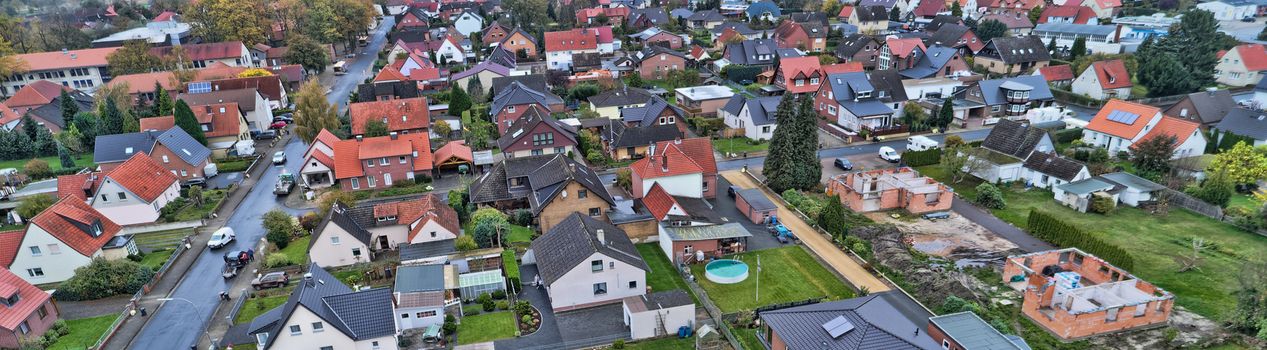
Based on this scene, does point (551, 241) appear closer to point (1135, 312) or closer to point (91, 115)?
point (1135, 312)

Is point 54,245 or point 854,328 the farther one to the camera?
point 54,245

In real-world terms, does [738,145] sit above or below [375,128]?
below

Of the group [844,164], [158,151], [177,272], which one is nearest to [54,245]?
[177,272]

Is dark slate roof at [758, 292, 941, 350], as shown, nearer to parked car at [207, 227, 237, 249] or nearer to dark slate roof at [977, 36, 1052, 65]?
parked car at [207, 227, 237, 249]

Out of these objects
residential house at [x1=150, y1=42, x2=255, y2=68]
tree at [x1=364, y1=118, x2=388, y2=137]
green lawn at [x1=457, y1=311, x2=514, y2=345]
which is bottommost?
green lawn at [x1=457, y1=311, x2=514, y2=345]

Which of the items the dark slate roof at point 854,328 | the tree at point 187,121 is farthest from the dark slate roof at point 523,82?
the dark slate roof at point 854,328

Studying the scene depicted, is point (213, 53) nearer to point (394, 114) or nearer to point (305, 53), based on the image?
point (305, 53)

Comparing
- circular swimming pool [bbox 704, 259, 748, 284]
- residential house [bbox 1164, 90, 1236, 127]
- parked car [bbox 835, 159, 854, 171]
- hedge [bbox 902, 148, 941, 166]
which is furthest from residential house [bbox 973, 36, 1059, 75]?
circular swimming pool [bbox 704, 259, 748, 284]

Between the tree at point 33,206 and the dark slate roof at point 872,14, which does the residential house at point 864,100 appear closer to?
the dark slate roof at point 872,14
